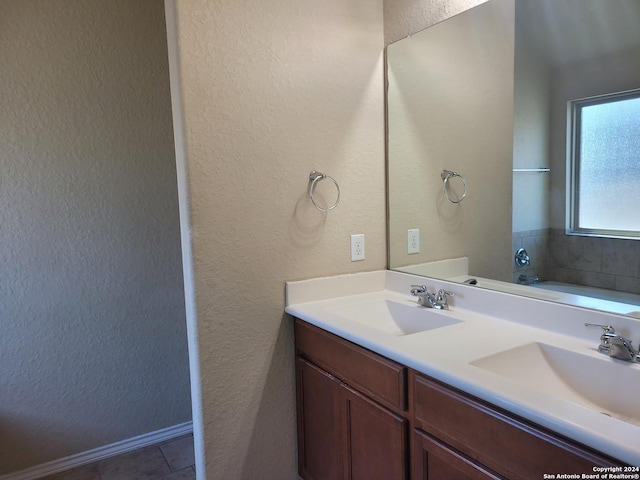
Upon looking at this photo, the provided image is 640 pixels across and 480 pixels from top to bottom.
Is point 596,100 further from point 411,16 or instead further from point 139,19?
point 139,19

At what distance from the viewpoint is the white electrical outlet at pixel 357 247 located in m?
1.97

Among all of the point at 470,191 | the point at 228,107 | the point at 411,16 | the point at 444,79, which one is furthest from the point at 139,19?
the point at 470,191

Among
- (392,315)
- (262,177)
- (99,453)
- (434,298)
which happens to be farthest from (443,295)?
(99,453)

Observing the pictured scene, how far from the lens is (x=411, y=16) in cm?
190

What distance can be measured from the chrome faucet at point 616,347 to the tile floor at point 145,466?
185 cm

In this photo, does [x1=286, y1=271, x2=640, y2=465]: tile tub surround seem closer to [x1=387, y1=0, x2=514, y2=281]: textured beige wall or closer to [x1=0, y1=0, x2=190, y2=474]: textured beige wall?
[x1=387, y1=0, x2=514, y2=281]: textured beige wall

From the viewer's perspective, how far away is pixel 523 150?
1.59m

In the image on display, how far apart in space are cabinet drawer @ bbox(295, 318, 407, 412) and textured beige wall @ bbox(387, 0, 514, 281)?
59 cm

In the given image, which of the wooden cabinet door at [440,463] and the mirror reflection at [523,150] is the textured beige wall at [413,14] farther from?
the wooden cabinet door at [440,463]

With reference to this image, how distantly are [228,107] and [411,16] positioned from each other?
2.99 ft

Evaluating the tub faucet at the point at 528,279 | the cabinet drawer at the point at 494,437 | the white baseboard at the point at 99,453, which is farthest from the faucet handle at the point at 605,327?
the white baseboard at the point at 99,453

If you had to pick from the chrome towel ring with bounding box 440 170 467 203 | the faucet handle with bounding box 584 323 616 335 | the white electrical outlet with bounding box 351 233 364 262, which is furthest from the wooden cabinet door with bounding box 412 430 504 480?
the chrome towel ring with bounding box 440 170 467 203

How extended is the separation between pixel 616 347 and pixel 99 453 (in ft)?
7.73

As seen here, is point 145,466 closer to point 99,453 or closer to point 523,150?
point 99,453
